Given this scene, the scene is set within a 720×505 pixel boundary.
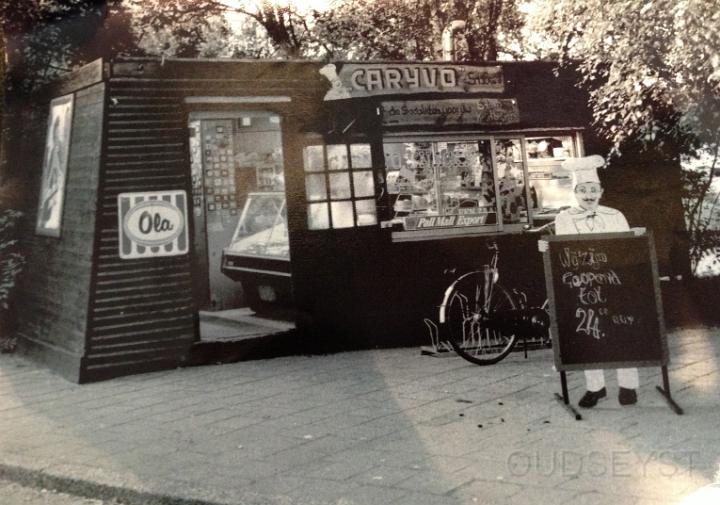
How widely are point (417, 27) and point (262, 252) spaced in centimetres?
533

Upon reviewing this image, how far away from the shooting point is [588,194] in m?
6.16

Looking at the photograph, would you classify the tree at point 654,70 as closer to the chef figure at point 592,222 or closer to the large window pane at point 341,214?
the chef figure at point 592,222

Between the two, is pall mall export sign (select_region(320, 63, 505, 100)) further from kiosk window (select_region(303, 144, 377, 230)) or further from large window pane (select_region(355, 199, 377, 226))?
large window pane (select_region(355, 199, 377, 226))

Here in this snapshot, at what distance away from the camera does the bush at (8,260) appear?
980 cm

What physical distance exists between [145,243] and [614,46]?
5179mm

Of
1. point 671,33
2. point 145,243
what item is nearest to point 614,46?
point 671,33

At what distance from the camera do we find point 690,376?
6.93 m

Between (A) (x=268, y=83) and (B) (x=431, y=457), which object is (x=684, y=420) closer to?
(B) (x=431, y=457)

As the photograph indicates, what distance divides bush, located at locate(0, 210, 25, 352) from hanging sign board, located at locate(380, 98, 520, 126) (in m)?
4.63

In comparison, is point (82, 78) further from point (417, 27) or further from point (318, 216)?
point (417, 27)

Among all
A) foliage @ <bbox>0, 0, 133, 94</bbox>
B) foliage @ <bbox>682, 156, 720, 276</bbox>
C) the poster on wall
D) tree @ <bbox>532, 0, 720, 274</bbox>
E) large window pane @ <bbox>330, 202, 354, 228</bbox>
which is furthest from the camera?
foliage @ <bbox>682, 156, 720, 276</bbox>

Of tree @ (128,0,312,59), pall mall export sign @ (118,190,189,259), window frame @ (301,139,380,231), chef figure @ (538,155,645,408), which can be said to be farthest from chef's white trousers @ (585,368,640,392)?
tree @ (128,0,312,59)

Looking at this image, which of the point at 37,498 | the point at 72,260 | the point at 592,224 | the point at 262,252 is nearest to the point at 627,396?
the point at 592,224

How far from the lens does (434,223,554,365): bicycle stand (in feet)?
26.1
